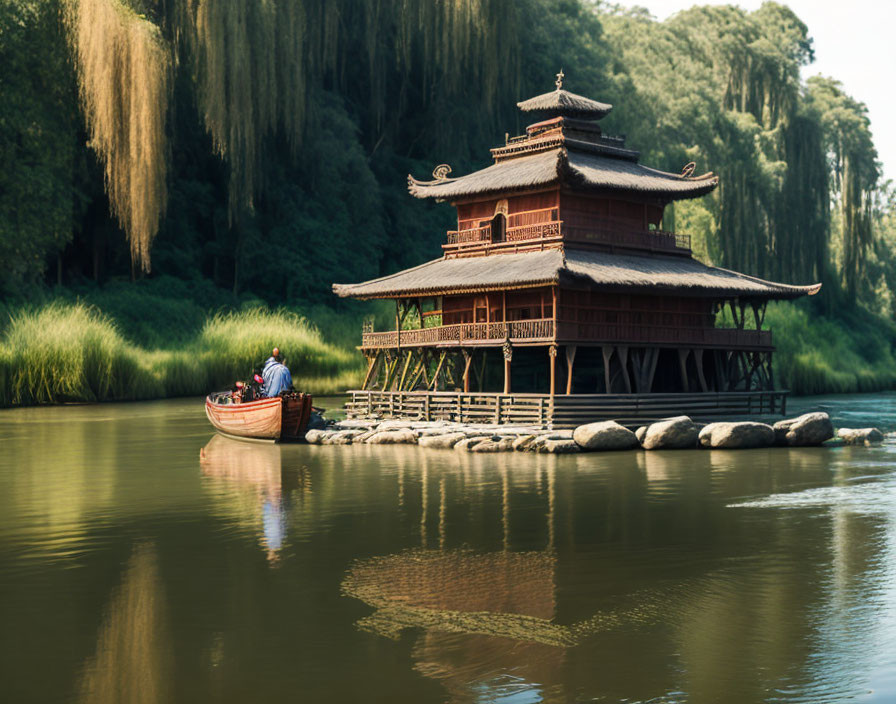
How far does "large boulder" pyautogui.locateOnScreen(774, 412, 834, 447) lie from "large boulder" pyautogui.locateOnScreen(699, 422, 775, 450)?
Result: 0.63m

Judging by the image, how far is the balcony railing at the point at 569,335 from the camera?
34.9 meters

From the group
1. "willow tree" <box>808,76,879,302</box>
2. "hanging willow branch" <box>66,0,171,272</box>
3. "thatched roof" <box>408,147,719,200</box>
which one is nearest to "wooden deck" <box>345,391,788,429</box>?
"thatched roof" <box>408,147,719,200</box>

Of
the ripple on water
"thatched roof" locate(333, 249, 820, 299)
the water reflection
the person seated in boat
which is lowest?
the water reflection

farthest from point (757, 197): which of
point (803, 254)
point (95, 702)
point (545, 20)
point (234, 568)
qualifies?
point (95, 702)

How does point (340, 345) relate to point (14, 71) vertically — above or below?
below

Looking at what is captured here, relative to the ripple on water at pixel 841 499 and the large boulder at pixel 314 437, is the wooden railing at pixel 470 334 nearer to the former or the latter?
the large boulder at pixel 314 437

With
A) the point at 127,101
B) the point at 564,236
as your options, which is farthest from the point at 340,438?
the point at 127,101

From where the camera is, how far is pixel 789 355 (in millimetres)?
59188

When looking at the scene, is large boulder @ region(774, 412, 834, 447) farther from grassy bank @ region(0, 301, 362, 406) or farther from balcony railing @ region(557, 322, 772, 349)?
grassy bank @ region(0, 301, 362, 406)

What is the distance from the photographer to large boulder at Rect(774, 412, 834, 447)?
31125 millimetres

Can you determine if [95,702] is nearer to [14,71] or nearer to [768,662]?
Result: [768,662]

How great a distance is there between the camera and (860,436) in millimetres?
31969

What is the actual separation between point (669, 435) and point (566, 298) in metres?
8.81

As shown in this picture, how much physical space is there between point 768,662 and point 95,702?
576 cm
